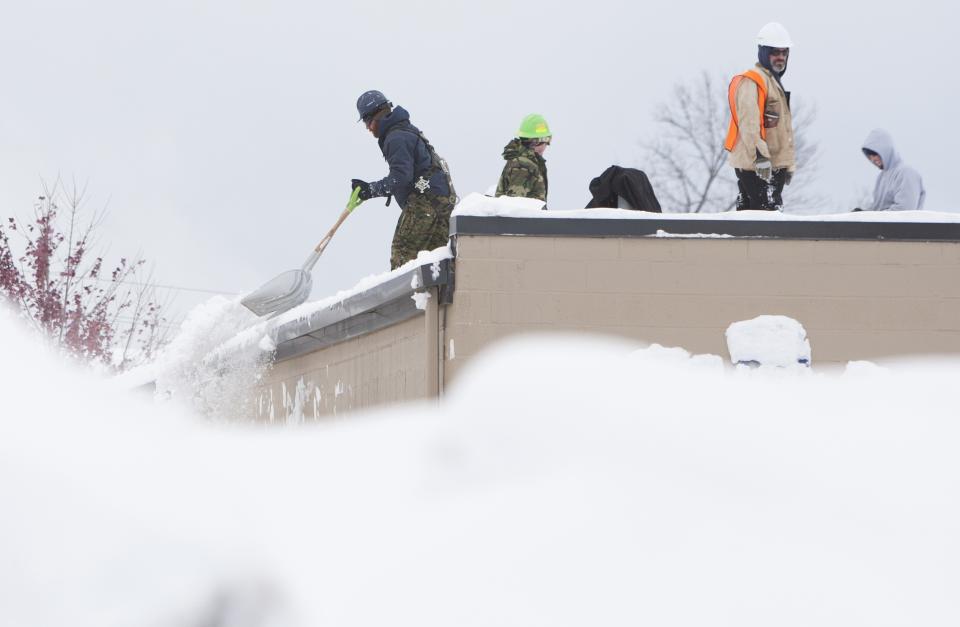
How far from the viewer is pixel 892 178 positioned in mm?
9188

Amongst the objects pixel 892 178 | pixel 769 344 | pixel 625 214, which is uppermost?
pixel 892 178

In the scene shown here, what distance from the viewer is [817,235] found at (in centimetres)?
779

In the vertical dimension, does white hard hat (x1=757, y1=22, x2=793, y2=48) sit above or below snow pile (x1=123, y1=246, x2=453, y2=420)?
above

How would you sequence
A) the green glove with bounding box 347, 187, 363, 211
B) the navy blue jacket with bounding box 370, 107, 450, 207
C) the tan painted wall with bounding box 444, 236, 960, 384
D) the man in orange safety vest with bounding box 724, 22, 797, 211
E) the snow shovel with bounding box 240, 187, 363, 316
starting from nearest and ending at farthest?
the tan painted wall with bounding box 444, 236, 960, 384 < the man in orange safety vest with bounding box 724, 22, 797, 211 < the navy blue jacket with bounding box 370, 107, 450, 207 < the green glove with bounding box 347, 187, 363, 211 < the snow shovel with bounding box 240, 187, 363, 316

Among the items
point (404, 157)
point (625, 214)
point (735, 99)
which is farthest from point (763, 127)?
point (404, 157)

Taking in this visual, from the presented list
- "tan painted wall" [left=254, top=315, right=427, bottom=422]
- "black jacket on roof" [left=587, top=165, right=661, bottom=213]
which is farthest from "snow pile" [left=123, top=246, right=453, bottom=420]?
"black jacket on roof" [left=587, top=165, right=661, bottom=213]

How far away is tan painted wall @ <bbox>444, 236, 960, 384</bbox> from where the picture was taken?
7.62 meters

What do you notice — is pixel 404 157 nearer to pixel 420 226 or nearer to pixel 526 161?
pixel 420 226

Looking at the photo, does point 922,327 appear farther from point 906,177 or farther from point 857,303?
point 906,177

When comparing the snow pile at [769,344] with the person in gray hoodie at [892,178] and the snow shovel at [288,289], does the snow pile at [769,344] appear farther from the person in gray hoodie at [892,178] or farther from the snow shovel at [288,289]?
the snow shovel at [288,289]

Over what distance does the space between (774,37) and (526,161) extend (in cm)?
177

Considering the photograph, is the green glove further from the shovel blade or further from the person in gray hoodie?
the person in gray hoodie

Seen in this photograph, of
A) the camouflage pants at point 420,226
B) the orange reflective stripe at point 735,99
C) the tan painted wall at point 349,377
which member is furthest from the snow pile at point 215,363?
the orange reflective stripe at point 735,99

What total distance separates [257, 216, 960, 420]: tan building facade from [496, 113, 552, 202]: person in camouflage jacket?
1.24 m
